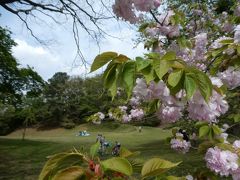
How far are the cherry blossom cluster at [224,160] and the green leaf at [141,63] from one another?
0.79 meters

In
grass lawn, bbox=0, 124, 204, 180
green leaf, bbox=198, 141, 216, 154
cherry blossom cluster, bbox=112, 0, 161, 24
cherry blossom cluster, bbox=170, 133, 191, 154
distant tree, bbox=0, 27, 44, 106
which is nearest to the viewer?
cherry blossom cluster, bbox=112, 0, 161, 24

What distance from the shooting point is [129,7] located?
193 cm

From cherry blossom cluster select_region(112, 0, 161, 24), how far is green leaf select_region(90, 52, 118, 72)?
1.82 ft

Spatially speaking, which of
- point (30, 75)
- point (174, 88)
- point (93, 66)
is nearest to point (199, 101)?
point (174, 88)

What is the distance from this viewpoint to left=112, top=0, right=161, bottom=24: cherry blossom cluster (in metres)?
1.89

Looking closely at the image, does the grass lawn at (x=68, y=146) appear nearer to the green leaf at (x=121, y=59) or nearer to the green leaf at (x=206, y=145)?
the green leaf at (x=206, y=145)

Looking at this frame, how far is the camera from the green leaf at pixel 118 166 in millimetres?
995

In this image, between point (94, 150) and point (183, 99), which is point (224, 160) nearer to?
point (183, 99)

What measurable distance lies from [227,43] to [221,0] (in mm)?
11292

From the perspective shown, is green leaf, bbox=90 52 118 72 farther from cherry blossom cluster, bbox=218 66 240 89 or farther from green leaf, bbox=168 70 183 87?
cherry blossom cluster, bbox=218 66 240 89

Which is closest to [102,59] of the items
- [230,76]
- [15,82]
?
[230,76]

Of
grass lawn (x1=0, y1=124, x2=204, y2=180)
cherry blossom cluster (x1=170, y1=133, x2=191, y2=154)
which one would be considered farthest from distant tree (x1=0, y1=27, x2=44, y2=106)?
cherry blossom cluster (x1=170, y1=133, x2=191, y2=154)

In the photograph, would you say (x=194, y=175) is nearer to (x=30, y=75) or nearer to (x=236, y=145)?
(x=236, y=145)

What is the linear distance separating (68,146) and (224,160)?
2861 centimetres
